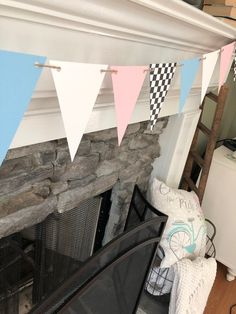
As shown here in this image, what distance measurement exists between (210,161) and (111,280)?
1.13 meters

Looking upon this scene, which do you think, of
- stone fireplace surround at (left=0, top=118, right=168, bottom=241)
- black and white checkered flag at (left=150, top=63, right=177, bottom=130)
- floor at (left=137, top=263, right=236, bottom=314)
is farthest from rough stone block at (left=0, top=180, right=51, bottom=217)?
floor at (left=137, top=263, right=236, bottom=314)

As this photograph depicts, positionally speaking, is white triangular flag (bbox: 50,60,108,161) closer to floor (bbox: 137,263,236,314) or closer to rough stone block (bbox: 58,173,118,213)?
rough stone block (bbox: 58,173,118,213)

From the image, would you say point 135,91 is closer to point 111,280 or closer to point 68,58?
point 68,58

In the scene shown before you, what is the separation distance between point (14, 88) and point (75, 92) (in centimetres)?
14

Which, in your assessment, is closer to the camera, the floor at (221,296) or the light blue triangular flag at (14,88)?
the light blue triangular flag at (14,88)

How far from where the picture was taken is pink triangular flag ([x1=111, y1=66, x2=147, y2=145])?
83cm

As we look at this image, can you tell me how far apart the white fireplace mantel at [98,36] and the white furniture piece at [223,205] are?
1021mm

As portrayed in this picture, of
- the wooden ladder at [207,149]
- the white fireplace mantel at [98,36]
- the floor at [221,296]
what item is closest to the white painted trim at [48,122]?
the white fireplace mantel at [98,36]

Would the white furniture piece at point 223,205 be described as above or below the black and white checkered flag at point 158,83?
below

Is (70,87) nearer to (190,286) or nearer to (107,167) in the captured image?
(107,167)

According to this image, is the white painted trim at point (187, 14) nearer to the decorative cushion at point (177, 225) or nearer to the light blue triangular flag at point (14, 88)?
the light blue triangular flag at point (14, 88)

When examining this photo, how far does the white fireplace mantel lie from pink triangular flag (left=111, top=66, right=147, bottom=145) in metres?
0.09

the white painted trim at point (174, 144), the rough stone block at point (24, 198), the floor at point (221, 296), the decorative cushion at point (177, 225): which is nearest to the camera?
the rough stone block at point (24, 198)

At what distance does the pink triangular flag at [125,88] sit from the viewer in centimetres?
83
